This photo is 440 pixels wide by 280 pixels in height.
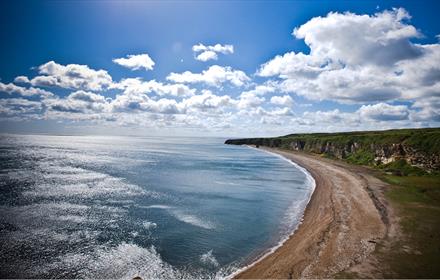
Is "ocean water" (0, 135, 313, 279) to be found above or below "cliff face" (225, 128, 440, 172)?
below

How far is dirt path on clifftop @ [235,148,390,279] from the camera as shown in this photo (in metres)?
20.4

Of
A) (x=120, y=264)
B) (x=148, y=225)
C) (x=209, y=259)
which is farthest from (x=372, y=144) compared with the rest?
(x=120, y=264)

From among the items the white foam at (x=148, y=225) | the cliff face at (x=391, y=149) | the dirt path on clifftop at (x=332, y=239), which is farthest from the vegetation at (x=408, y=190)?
the white foam at (x=148, y=225)

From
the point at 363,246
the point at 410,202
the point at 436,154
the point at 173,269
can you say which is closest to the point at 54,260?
the point at 173,269

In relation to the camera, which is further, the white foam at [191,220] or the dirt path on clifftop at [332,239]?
the white foam at [191,220]

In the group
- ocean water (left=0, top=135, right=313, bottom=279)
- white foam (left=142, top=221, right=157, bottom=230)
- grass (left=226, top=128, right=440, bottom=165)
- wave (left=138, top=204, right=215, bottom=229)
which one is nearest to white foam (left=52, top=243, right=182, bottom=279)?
ocean water (left=0, top=135, right=313, bottom=279)

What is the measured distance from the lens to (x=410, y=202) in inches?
1531

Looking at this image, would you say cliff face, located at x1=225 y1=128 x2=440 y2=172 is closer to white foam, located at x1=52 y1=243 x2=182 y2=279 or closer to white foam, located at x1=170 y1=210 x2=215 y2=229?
white foam, located at x1=170 y1=210 x2=215 y2=229

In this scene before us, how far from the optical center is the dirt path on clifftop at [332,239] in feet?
67.0

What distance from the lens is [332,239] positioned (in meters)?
25.9

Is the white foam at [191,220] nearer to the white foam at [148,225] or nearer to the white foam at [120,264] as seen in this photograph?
the white foam at [148,225]

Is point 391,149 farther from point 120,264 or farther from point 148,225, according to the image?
point 120,264

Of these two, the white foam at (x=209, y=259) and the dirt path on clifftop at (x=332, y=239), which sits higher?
the dirt path on clifftop at (x=332, y=239)

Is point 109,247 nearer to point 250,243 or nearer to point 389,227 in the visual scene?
point 250,243
